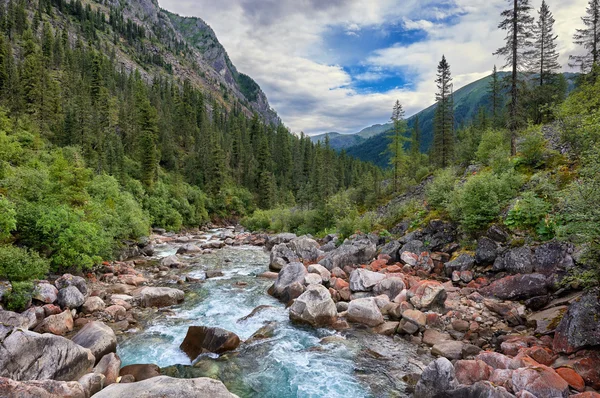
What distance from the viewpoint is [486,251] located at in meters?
15.5

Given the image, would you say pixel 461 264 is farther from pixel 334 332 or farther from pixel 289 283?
pixel 289 283

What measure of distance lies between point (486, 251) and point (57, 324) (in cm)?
1946

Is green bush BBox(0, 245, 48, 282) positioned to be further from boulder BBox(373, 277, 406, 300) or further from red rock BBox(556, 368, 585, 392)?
red rock BBox(556, 368, 585, 392)

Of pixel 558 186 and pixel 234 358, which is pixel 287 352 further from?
pixel 558 186

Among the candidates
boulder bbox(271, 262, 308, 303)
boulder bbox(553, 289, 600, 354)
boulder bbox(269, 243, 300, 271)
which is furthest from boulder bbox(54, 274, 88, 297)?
boulder bbox(553, 289, 600, 354)

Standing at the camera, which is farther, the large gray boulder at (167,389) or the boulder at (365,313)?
the boulder at (365,313)

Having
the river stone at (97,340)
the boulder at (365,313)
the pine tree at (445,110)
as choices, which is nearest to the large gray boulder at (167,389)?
the river stone at (97,340)

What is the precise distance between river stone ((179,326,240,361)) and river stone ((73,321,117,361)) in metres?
2.40

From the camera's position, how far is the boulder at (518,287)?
1210cm

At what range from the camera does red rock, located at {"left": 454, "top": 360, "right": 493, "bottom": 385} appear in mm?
8055

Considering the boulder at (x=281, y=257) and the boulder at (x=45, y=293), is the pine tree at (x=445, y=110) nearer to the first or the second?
the boulder at (x=281, y=257)

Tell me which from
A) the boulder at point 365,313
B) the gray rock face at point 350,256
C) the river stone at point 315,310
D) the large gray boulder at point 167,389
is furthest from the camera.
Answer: the gray rock face at point 350,256

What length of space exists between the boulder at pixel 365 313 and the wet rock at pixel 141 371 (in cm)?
810

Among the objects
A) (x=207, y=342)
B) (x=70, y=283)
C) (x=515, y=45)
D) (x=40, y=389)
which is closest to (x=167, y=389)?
(x=40, y=389)
